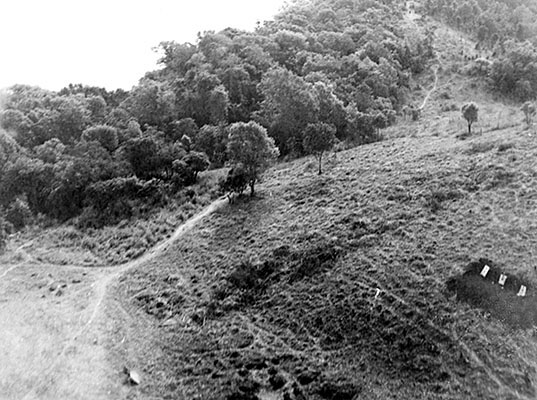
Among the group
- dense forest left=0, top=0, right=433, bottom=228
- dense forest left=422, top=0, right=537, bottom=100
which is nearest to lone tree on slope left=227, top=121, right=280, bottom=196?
dense forest left=0, top=0, right=433, bottom=228

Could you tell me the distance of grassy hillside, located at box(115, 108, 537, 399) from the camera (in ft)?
85.3

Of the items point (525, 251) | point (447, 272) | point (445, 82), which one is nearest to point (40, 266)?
point (447, 272)

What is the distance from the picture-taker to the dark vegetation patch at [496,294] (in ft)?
87.8

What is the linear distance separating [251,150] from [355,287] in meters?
Answer: 18.7

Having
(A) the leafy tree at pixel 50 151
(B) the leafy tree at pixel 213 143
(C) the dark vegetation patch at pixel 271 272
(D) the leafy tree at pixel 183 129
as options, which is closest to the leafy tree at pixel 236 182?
(C) the dark vegetation patch at pixel 271 272

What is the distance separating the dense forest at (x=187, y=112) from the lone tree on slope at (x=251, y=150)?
28.5ft

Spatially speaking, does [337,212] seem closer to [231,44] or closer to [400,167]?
[400,167]

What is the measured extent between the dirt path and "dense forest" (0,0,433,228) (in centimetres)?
964

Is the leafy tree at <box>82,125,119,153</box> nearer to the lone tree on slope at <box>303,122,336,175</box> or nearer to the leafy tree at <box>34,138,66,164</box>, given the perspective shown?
the leafy tree at <box>34,138,66,164</box>

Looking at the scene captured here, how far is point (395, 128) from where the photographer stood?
63.3 metres

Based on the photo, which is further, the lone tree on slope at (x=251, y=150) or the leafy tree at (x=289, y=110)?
the leafy tree at (x=289, y=110)

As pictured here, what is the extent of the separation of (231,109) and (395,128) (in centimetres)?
2238

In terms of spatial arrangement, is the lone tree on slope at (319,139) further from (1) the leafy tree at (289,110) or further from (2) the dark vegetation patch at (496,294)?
(2) the dark vegetation patch at (496,294)

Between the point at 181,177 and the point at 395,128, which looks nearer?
the point at 181,177
